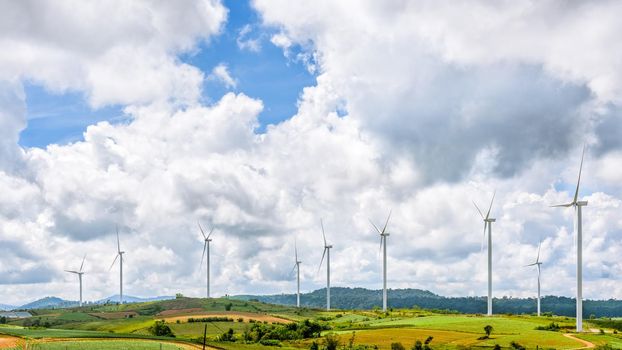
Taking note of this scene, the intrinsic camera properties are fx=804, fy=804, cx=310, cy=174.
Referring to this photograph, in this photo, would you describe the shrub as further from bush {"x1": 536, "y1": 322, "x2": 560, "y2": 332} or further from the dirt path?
bush {"x1": 536, "y1": 322, "x2": 560, "y2": 332}

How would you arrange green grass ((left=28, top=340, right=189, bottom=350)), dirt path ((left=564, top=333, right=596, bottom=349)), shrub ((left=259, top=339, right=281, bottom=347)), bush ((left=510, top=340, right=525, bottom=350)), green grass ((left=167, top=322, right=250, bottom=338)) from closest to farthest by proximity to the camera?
green grass ((left=28, top=340, right=189, bottom=350)), bush ((left=510, top=340, right=525, bottom=350)), dirt path ((left=564, top=333, right=596, bottom=349)), shrub ((left=259, top=339, right=281, bottom=347)), green grass ((left=167, top=322, right=250, bottom=338))

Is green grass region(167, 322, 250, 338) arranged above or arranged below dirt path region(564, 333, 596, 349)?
below

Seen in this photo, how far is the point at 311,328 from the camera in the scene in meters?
166

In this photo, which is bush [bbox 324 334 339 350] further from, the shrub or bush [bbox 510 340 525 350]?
bush [bbox 510 340 525 350]

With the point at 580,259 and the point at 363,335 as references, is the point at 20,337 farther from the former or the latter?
the point at 580,259

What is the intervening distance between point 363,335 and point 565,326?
5525cm

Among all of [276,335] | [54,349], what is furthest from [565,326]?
[54,349]

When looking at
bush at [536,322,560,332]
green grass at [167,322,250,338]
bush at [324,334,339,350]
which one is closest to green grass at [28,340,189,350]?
bush at [324,334,339,350]

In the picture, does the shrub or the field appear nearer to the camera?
the field

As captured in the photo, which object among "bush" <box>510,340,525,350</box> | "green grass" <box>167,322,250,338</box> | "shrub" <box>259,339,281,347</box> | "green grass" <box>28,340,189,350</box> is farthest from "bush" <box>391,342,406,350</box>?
"green grass" <box>167,322,250,338</box>

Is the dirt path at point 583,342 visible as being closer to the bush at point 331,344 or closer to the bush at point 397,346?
the bush at point 397,346

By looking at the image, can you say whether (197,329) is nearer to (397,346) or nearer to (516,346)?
(397,346)

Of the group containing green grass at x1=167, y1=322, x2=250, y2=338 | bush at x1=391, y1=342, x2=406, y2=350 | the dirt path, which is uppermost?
bush at x1=391, y1=342, x2=406, y2=350

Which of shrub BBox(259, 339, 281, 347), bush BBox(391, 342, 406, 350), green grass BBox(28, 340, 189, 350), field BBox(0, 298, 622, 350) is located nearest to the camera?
green grass BBox(28, 340, 189, 350)
